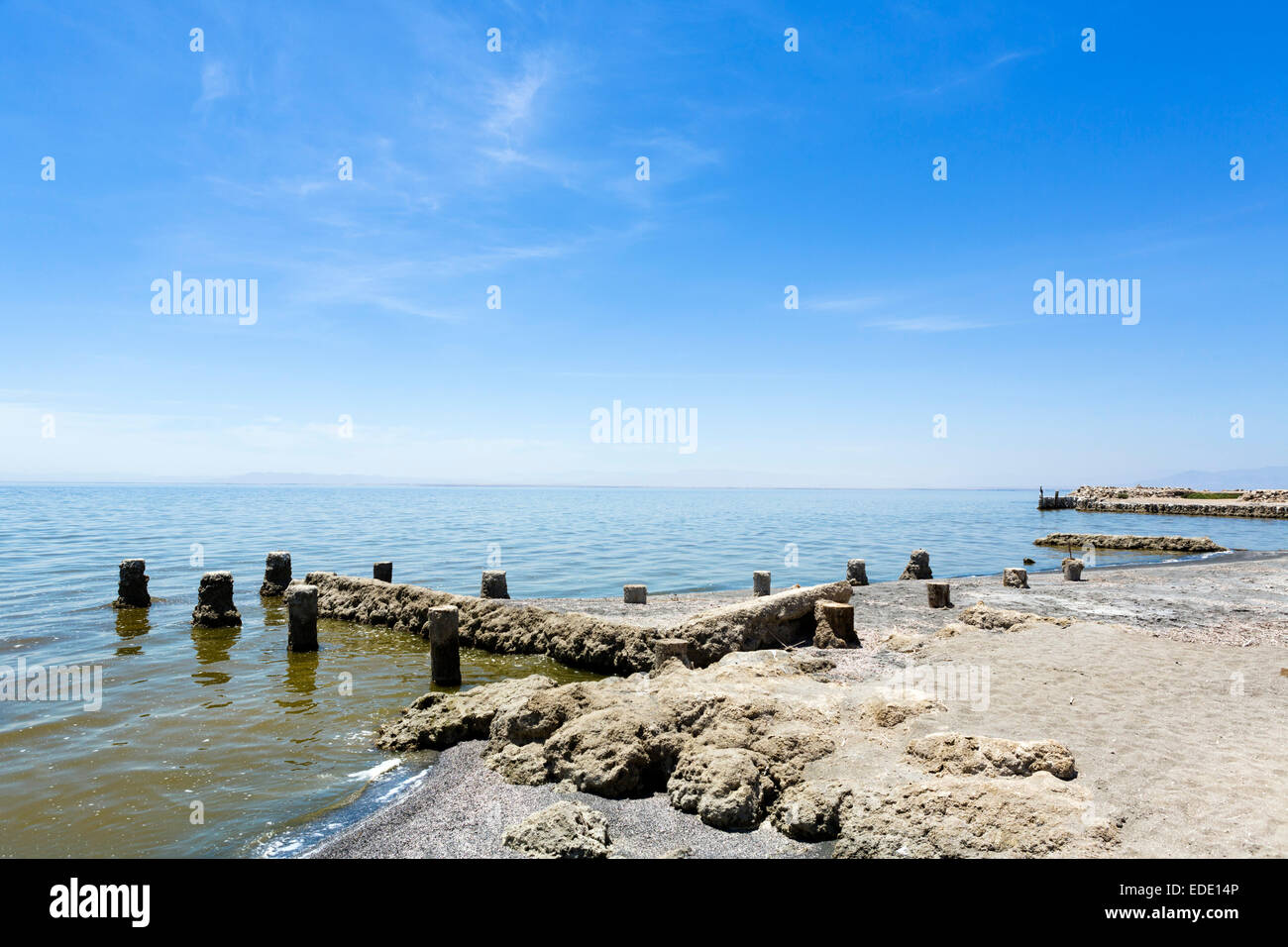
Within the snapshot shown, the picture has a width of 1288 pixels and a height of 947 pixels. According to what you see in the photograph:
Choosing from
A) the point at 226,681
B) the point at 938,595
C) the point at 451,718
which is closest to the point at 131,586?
the point at 226,681

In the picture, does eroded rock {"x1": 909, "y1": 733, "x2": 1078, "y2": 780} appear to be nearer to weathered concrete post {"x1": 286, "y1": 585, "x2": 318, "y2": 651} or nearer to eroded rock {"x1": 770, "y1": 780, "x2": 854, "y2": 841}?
eroded rock {"x1": 770, "y1": 780, "x2": 854, "y2": 841}

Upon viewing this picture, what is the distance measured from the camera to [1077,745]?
7609mm

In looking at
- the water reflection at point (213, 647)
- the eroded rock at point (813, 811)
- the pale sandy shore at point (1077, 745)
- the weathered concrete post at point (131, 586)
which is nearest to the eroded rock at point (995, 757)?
the pale sandy shore at point (1077, 745)

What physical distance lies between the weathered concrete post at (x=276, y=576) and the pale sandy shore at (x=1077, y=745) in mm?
12813

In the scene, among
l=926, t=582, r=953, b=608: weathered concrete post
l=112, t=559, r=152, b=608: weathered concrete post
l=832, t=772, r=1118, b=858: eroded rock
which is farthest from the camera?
l=112, t=559, r=152, b=608: weathered concrete post

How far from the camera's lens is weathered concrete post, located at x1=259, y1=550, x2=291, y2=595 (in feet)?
74.2

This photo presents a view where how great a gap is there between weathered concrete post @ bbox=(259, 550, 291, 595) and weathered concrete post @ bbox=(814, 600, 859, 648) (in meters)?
17.8

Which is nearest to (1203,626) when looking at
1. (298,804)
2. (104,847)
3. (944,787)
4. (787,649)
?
(787,649)

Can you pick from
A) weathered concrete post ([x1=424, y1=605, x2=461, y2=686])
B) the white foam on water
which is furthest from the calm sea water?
weathered concrete post ([x1=424, y1=605, x2=461, y2=686])

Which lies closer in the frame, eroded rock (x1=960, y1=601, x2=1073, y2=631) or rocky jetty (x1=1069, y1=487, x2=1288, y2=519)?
eroded rock (x1=960, y1=601, x2=1073, y2=631)

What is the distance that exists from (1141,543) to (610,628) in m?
39.8

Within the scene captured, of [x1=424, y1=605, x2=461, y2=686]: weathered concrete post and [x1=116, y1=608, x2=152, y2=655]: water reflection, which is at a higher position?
[x1=424, y1=605, x2=461, y2=686]: weathered concrete post

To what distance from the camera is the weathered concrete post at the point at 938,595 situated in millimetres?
17516
